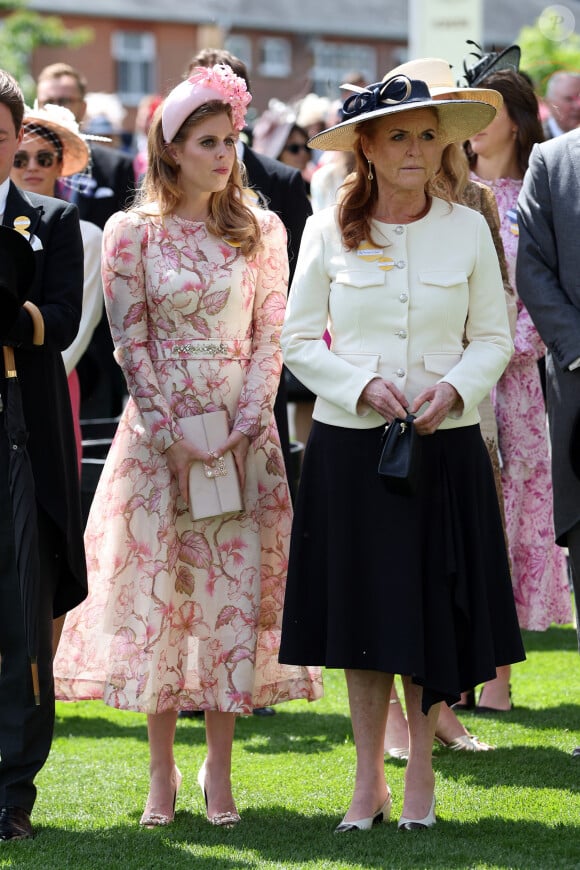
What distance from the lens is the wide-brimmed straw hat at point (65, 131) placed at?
5.77 m

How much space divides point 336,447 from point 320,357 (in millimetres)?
271

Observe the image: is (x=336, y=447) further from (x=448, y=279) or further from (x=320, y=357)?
(x=448, y=279)

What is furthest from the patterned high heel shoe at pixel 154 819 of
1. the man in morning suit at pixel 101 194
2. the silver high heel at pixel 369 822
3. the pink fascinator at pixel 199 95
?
the man in morning suit at pixel 101 194

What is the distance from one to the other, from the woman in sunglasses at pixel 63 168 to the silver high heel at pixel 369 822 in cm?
199

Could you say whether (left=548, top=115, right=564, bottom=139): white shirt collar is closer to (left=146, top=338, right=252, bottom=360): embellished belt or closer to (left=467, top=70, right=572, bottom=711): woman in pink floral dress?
(left=467, top=70, right=572, bottom=711): woman in pink floral dress

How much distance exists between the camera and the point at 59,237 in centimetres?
461

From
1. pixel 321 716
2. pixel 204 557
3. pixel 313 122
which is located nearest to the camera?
pixel 204 557

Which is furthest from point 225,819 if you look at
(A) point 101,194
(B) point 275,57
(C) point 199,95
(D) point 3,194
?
(B) point 275,57

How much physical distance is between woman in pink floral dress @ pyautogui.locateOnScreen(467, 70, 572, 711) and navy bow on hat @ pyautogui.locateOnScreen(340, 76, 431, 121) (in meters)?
1.57

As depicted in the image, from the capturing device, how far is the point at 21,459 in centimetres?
435

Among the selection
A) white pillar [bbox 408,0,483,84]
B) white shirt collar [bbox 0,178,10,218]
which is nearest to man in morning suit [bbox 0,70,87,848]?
white shirt collar [bbox 0,178,10,218]

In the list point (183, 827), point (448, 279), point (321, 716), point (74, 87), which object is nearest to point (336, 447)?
point (448, 279)

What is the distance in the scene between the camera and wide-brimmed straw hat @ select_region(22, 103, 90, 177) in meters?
5.77

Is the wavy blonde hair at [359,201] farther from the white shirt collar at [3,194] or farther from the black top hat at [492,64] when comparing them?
the black top hat at [492,64]
